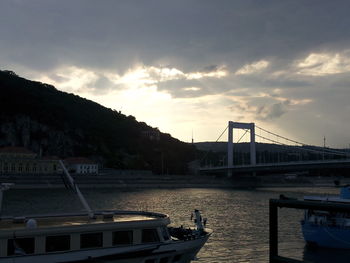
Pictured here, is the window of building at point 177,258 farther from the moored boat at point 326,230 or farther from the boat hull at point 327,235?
the boat hull at point 327,235

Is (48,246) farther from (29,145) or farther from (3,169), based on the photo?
(29,145)

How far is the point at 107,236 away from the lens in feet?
52.6

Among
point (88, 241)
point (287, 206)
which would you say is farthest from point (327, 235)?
point (287, 206)

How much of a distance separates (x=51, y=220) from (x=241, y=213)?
32.3m

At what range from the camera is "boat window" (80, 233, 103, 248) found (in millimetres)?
15637

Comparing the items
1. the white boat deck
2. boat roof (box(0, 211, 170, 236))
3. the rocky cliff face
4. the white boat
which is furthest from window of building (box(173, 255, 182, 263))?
the rocky cliff face

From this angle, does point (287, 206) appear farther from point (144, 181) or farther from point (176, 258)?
point (144, 181)

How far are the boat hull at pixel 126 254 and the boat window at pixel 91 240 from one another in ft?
0.83

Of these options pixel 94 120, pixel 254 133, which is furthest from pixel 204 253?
pixel 94 120

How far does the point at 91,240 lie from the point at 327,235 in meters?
17.1

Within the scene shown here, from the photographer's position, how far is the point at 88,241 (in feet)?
51.7

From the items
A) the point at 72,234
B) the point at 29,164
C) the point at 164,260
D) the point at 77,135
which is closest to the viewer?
the point at 72,234

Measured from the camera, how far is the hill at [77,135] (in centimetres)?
14200

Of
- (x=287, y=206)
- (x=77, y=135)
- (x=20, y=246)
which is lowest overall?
(x=20, y=246)
